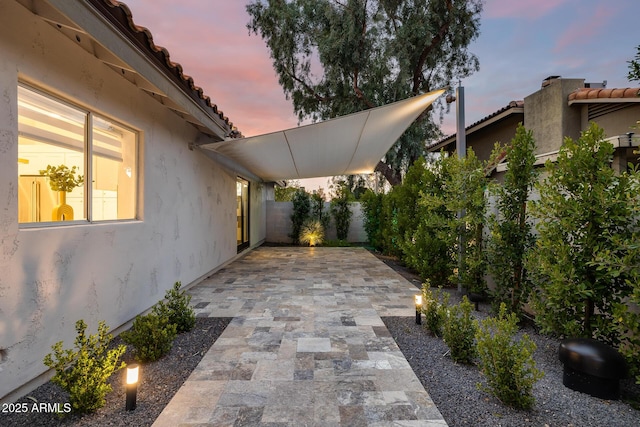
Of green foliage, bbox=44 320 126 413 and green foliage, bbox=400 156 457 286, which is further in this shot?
green foliage, bbox=400 156 457 286

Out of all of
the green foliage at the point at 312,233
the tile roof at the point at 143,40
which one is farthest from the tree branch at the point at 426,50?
the tile roof at the point at 143,40

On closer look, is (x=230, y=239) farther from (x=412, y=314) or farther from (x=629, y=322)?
(x=629, y=322)

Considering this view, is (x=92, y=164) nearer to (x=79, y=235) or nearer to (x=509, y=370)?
(x=79, y=235)

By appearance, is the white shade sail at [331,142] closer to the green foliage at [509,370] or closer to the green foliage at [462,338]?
the green foliage at [462,338]

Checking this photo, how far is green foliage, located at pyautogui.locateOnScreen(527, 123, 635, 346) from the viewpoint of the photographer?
2688mm

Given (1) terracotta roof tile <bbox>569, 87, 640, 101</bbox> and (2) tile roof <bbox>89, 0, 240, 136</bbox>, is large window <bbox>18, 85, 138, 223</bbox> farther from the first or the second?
(1) terracotta roof tile <bbox>569, 87, 640, 101</bbox>

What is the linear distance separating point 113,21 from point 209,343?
315 centimetres

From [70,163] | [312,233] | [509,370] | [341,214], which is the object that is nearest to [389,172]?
[341,214]

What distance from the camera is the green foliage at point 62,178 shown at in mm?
2844

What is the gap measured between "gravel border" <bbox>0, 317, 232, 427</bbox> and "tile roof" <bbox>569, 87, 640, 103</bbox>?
879cm

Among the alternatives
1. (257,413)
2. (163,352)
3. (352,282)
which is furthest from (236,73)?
(257,413)

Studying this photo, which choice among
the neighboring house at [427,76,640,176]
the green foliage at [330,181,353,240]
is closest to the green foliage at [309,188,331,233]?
the green foliage at [330,181,353,240]

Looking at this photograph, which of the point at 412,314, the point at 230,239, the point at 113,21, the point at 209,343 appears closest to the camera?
the point at 113,21

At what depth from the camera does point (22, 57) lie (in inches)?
92.6
